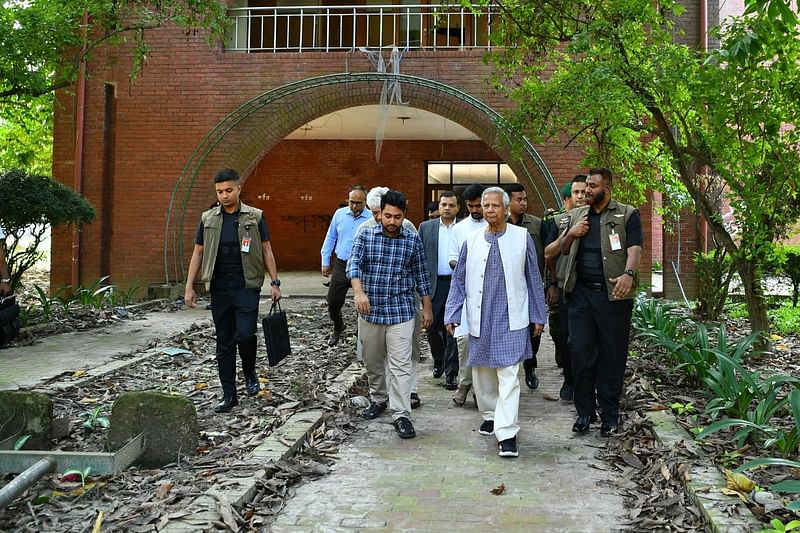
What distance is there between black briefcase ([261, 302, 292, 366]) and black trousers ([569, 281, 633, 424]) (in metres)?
2.36

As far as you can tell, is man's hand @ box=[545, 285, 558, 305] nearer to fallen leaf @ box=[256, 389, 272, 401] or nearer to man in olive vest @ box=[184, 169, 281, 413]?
man in olive vest @ box=[184, 169, 281, 413]

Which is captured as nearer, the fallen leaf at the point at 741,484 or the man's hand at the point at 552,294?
the fallen leaf at the point at 741,484

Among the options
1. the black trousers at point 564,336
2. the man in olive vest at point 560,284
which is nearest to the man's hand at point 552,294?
the man in olive vest at point 560,284

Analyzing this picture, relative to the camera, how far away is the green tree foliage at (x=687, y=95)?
645 cm

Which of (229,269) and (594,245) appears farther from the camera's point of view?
(229,269)

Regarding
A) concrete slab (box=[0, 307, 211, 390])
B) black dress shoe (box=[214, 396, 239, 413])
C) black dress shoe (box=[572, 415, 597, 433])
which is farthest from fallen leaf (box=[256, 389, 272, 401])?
black dress shoe (box=[572, 415, 597, 433])

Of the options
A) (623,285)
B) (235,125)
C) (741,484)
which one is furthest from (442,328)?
(235,125)

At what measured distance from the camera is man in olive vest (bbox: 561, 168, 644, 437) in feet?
17.3

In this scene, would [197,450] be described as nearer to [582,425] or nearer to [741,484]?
[582,425]

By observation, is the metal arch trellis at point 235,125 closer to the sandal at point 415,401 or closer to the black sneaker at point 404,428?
the sandal at point 415,401

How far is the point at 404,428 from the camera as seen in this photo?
536 centimetres

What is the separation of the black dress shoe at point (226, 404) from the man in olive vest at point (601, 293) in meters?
2.69

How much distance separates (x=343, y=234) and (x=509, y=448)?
417cm

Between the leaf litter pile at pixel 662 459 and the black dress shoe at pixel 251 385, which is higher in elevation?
the black dress shoe at pixel 251 385
